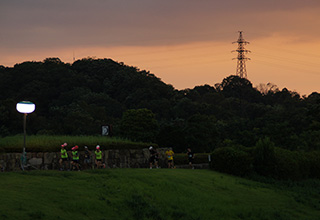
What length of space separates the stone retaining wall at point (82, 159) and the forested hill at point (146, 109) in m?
22.2

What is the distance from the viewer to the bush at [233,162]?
34.8 metres

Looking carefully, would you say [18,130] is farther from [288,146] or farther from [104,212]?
[104,212]

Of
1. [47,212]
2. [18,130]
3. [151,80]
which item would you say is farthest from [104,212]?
[151,80]

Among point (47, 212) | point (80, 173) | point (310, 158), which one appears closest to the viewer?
point (47, 212)

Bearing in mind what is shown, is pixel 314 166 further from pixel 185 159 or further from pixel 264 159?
pixel 185 159

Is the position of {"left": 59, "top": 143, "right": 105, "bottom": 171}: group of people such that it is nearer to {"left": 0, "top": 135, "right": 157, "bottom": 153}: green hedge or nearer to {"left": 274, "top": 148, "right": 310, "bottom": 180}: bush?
{"left": 0, "top": 135, "right": 157, "bottom": 153}: green hedge

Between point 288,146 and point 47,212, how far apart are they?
172ft

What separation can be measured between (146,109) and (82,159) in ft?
112

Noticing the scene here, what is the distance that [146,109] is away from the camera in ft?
226

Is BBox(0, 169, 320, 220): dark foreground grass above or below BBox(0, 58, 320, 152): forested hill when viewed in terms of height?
below

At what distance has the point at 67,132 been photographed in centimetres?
6512

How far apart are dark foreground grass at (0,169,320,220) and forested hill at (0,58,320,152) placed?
105 ft

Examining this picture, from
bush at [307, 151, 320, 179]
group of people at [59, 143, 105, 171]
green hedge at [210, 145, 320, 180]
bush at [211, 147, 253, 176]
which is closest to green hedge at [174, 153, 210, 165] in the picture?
green hedge at [210, 145, 320, 180]

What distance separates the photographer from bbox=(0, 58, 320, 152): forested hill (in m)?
66.2
